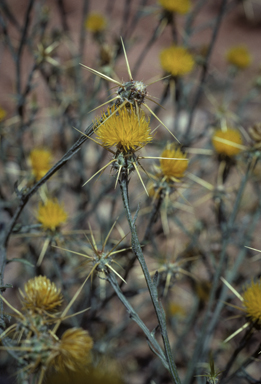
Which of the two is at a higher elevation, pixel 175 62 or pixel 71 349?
pixel 175 62

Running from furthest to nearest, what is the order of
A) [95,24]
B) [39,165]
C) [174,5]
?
[95,24] → [174,5] → [39,165]

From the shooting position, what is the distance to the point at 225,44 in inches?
157

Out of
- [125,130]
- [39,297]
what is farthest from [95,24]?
[39,297]

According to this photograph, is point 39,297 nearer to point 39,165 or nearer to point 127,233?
point 127,233

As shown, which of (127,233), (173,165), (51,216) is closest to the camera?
Answer: (127,233)

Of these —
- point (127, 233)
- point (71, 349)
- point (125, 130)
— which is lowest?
point (71, 349)

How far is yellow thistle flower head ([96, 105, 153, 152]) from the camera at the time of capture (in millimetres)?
573

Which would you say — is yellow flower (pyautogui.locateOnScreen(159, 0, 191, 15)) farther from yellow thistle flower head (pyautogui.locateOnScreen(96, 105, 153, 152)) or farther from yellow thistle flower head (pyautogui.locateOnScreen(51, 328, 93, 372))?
yellow thistle flower head (pyautogui.locateOnScreen(51, 328, 93, 372))

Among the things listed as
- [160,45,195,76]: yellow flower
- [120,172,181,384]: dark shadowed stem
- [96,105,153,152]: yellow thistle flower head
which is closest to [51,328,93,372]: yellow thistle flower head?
[120,172,181,384]: dark shadowed stem

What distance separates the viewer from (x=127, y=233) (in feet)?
2.26

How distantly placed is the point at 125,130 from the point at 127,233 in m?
0.22

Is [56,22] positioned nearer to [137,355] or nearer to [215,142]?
[215,142]

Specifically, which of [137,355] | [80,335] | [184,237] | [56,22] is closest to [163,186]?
[80,335]

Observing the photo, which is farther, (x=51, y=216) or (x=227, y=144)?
(x=227, y=144)
